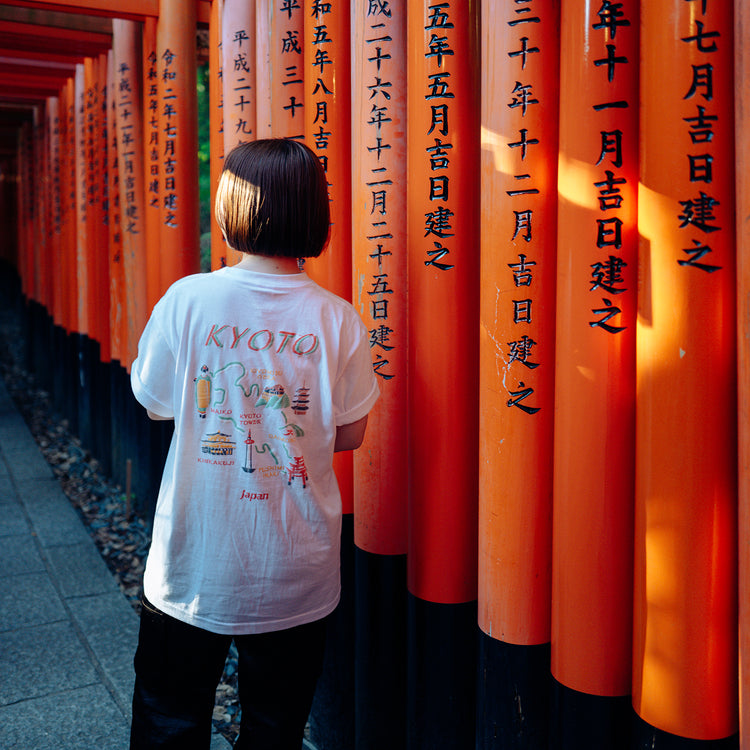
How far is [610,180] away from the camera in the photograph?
177 cm

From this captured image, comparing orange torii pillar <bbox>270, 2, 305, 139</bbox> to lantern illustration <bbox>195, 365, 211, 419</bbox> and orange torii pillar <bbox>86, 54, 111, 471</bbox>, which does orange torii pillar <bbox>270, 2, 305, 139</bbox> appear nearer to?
lantern illustration <bbox>195, 365, 211, 419</bbox>

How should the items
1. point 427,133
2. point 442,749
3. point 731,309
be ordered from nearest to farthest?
point 731,309 < point 427,133 < point 442,749

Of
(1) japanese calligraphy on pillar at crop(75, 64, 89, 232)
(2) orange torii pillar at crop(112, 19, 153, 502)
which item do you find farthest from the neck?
(1) japanese calligraphy on pillar at crop(75, 64, 89, 232)

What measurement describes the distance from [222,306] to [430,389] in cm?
76

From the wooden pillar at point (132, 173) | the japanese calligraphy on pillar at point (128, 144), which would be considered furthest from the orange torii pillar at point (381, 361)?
the japanese calligraphy on pillar at point (128, 144)

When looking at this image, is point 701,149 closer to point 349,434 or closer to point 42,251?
point 349,434

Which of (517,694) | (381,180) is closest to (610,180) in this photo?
(381,180)

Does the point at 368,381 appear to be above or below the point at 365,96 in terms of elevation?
below

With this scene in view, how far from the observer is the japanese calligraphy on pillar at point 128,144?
570 centimetres

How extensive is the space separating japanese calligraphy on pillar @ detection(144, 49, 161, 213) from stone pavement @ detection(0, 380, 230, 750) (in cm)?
237

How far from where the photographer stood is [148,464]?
18.5 feet

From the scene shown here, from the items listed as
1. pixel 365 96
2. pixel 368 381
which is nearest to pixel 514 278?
pixel 368 381

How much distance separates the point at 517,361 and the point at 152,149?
3.91 m

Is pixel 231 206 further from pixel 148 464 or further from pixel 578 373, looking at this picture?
pixel 148 464
